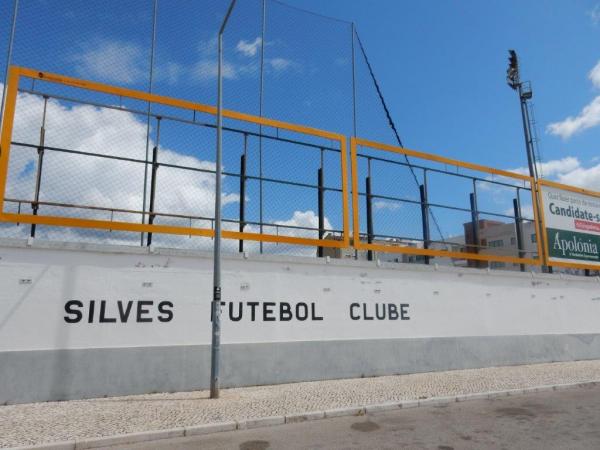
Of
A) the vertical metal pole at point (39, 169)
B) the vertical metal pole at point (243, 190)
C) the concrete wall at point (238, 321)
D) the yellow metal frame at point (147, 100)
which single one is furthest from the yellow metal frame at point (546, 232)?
the vertical metal pole at point (39, 169)

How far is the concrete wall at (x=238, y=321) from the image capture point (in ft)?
26.9

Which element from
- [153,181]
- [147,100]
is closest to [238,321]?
[153,181]

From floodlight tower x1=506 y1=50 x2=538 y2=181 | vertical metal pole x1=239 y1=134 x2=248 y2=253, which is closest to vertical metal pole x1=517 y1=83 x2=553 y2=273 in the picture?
floodlight tower x1=506 y1=50 x2=538 y2=181

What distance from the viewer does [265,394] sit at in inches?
344

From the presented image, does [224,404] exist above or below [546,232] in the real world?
below

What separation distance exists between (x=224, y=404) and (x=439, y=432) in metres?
3.60

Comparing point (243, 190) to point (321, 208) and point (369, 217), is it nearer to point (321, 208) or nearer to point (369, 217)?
point (321, 208)

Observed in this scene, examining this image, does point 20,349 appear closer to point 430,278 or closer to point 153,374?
point 153,374

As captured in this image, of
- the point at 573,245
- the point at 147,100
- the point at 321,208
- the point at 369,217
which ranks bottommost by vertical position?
the point at 573,245

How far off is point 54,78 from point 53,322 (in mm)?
5152

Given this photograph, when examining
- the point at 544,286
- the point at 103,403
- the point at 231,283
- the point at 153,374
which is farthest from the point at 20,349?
the point at 544,286

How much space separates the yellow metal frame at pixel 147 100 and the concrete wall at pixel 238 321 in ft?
1.85

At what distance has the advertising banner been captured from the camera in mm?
16422

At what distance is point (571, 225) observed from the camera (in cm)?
1716
